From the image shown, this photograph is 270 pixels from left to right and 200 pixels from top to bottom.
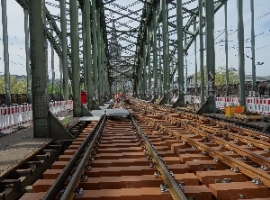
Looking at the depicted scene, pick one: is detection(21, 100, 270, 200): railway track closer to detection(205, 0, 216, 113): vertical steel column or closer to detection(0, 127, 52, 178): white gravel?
detection(0, 127, 52, 178): white gravel

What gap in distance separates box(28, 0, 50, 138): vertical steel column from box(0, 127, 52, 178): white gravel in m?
0.48

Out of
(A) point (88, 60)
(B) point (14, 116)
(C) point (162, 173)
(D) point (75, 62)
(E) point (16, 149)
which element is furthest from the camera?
(A) point (88, 60)

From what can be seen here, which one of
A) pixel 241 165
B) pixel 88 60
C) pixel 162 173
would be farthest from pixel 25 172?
pixel 88 60

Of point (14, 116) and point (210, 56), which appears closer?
point (14, 116)

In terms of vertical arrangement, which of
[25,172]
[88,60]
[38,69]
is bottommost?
[25,172]

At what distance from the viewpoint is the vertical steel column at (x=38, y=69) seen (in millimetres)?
9633

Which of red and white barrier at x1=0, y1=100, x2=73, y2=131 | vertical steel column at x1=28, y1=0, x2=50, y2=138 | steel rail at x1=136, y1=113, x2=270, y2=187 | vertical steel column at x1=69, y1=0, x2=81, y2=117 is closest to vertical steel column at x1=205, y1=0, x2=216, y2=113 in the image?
vertical steel column at x1=69, y1=0, x2=81, y2=117

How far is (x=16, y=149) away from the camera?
8039 millimetres

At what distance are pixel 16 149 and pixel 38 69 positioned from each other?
2.59m

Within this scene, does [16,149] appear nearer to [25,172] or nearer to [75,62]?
[25,172]

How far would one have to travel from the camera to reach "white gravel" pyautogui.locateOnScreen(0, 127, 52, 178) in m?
6.49

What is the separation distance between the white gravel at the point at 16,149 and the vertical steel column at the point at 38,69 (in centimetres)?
48

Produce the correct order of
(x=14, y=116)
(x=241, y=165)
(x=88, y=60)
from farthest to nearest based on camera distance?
(x=88, y=60)
(x=14, y=116)
(x=241, y=165)

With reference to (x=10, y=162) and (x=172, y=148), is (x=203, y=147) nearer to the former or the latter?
(x=172, y=148)
